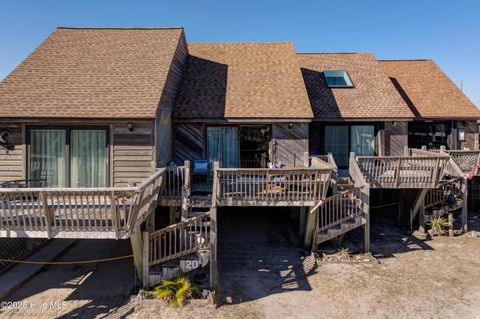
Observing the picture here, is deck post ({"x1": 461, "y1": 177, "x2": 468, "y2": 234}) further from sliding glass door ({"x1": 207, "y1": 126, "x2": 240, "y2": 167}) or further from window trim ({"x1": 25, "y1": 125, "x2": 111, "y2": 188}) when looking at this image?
window trim ({"x1": 25, "y1": 125, "x2": 111, "y2": 188})

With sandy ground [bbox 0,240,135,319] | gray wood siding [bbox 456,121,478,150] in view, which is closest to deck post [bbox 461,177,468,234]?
gray wood siding [bbox 456,121,478,150]

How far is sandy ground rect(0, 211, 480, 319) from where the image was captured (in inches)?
294

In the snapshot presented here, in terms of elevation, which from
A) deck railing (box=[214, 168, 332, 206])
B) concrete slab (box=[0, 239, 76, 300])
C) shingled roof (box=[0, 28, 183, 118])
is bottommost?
concrete slab (box=[0, 239, 76, 300])

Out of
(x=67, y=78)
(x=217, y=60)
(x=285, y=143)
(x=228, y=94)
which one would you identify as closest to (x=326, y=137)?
(x=285, y=143)

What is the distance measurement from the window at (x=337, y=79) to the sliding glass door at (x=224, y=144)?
652cm

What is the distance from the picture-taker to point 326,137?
1417 cm

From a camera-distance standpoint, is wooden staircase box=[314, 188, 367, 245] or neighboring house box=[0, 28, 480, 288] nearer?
neighboring house box=[0, 28, 480, 288]

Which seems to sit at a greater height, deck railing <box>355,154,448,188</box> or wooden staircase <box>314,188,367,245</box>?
deck railing <box>355,154,448,188</box>

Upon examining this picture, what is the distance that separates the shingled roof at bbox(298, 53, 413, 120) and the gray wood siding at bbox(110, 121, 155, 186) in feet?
25.3

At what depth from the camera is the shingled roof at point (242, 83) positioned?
Result: 476 inches

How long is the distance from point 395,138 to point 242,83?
754 cm

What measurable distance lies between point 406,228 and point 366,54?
1042cm

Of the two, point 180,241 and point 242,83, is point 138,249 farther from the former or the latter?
point 242,83

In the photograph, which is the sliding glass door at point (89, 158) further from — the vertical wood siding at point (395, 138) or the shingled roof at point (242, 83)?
the vertical wood siding at point (395, 138)
